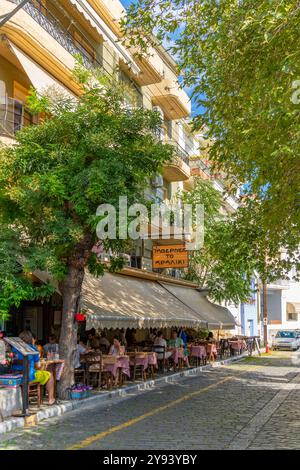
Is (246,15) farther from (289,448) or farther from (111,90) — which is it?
(289,448)

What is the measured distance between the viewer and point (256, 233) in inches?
701

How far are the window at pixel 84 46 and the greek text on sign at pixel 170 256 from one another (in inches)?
318

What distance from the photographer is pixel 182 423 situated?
1109 centimetres

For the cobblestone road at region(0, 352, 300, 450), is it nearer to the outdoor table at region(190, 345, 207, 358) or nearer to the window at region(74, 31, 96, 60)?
the outdoor table at region(190, 345, 207, 358)

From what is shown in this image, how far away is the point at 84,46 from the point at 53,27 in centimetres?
383

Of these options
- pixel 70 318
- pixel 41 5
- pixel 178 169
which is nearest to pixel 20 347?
pixel 70 318

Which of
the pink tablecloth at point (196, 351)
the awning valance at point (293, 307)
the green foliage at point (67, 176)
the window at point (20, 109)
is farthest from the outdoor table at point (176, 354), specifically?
the awning valance at point (293, 307)

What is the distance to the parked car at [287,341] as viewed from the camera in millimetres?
42938

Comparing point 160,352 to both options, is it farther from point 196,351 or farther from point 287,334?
point 287,334

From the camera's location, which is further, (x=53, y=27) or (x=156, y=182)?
(x=156, y=182)

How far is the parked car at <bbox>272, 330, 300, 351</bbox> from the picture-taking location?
42.9m

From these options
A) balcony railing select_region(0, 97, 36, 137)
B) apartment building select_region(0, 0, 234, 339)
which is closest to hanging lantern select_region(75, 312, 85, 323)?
apartment building select_region(0, 0, 234, 339)

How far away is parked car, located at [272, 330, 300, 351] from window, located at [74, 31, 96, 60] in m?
28.6

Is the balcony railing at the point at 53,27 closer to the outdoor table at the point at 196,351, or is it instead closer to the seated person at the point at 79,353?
the seated person at the point at 79,353
